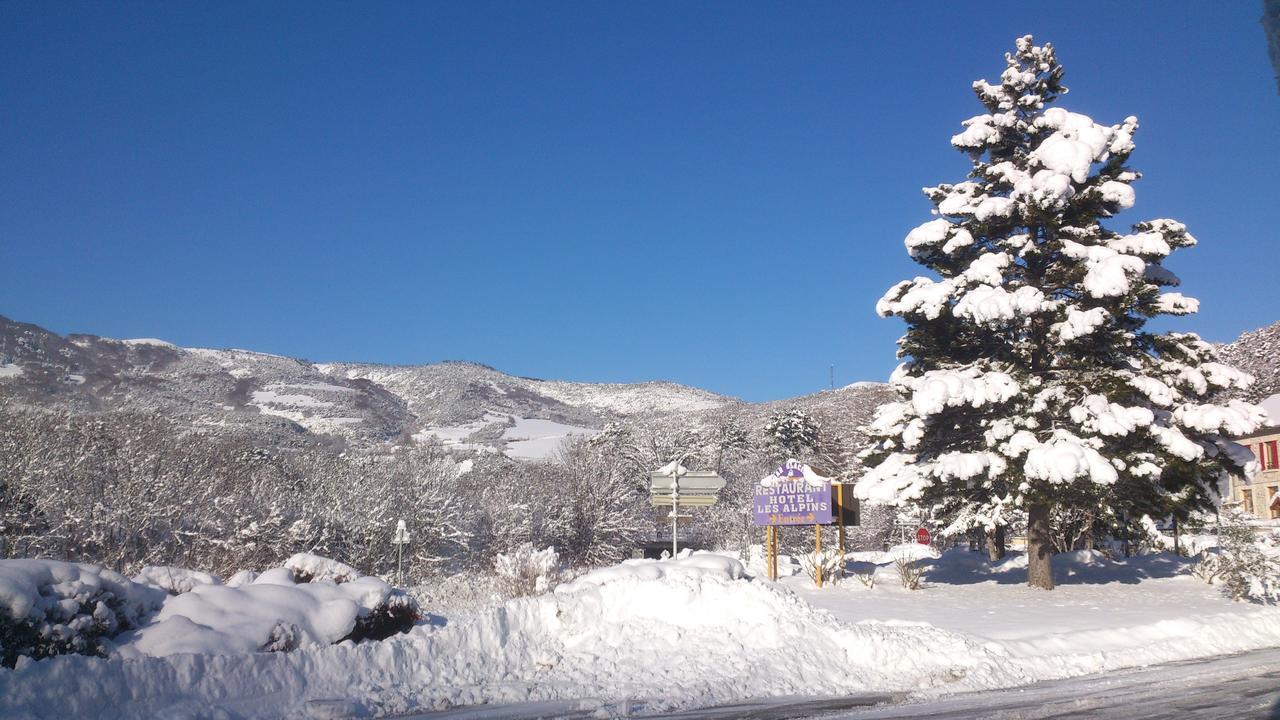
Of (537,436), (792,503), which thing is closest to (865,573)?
(792,503)

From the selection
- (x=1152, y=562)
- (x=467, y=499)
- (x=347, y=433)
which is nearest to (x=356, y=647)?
(x=1152, y=562)

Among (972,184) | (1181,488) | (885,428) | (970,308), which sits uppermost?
(972,184)

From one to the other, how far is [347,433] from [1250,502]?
429 ft

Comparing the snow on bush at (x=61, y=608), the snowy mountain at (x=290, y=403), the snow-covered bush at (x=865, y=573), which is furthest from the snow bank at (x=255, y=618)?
the snowy mountain at (x=290, y=403)

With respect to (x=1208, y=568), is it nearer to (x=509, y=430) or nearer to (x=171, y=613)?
(x=171, y=613)

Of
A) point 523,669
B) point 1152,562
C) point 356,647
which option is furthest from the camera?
point 1152,562

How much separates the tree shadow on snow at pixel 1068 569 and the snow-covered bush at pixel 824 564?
2531 millimetres

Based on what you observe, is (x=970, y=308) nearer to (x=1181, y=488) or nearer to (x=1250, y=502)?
(x=1181, y=488)

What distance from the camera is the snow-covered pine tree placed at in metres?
18.0

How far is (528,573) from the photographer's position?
53.7ft

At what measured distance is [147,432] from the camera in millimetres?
47125

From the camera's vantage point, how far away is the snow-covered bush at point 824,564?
822 inches

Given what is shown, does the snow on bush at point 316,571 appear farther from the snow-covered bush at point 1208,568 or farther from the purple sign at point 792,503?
the snow-covered bush at point 1208,568

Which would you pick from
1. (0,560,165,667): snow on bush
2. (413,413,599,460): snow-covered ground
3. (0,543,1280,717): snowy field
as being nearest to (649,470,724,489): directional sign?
(0,543,1280,717): snowy field
